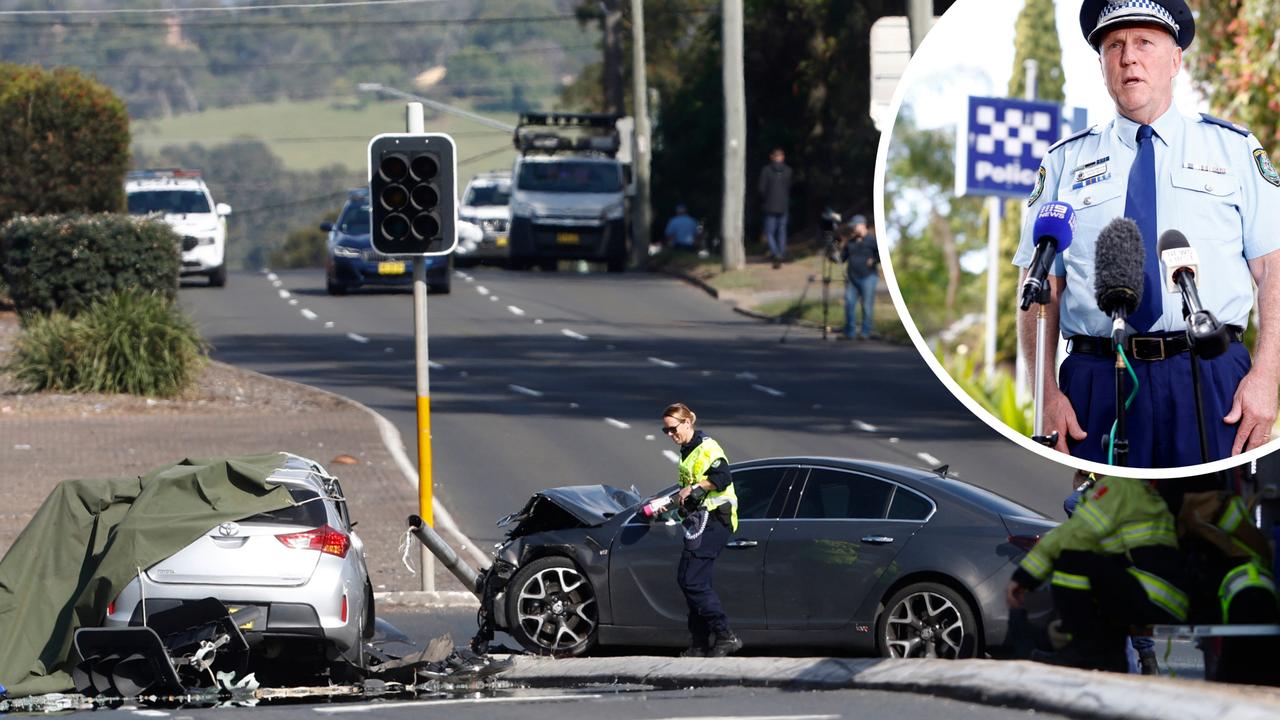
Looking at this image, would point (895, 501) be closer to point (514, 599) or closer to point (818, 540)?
point (818, 540)

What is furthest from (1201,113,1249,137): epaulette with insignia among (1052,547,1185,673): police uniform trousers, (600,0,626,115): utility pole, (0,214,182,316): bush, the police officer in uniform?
(600,0,626,115): utility pole

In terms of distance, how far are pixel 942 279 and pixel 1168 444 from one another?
501 millimetres

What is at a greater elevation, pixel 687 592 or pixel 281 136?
pixel 281 136

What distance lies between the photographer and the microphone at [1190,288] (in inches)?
114

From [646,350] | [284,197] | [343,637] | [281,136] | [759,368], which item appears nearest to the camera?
[343,637]

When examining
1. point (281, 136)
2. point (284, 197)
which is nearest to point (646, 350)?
point (284, 197)

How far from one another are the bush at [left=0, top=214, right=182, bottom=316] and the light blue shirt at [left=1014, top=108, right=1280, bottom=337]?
25.2 m

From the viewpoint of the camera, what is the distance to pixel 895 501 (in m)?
11.8

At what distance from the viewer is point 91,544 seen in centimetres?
1206

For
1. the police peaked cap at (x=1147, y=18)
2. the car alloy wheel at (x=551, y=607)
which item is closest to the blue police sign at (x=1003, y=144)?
the police peaked cap at (x=1147, y=18)

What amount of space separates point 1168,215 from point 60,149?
31.9 metres

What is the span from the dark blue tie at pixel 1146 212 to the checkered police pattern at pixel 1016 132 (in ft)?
0.50

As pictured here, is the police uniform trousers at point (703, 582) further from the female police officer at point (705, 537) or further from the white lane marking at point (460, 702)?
the white lane marking at point (460, 702)

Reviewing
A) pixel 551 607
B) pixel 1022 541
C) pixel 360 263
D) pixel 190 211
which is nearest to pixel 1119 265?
pixel 1022 541
